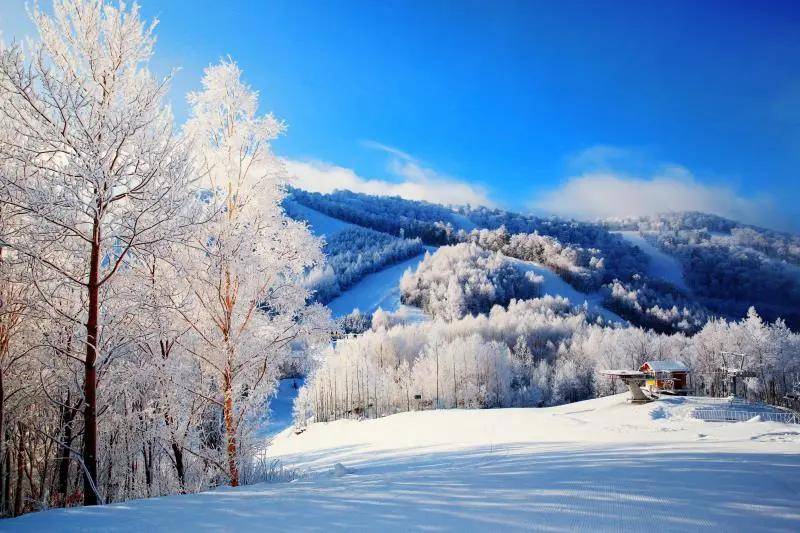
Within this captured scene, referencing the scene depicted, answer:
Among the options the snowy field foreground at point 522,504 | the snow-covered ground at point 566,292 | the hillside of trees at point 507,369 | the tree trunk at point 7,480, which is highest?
the snow-covered ground at point 566,292

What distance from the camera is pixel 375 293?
130250 mm

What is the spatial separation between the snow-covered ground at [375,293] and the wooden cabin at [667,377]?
81.2m

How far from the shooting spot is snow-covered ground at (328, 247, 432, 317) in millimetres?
121125

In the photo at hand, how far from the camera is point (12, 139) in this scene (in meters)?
6.66

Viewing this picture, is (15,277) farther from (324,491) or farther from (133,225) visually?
(324,491)

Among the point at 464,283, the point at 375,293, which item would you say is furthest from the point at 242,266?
the point at 375,293

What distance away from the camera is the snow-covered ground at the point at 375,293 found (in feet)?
397

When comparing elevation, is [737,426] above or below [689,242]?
below

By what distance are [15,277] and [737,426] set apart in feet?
76.3

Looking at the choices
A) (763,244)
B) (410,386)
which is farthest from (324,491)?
(763,244)

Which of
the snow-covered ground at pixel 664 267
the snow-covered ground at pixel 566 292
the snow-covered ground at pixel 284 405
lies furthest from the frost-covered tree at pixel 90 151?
the snow-covered ground at pixel 664 267

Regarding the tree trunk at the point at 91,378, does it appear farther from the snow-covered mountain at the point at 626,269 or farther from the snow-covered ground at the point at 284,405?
the snow-covered mountain at the point at 626,269

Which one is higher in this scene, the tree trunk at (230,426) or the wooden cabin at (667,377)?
the tree trunk at (230,426)

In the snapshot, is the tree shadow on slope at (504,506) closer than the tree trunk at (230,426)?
Yes
